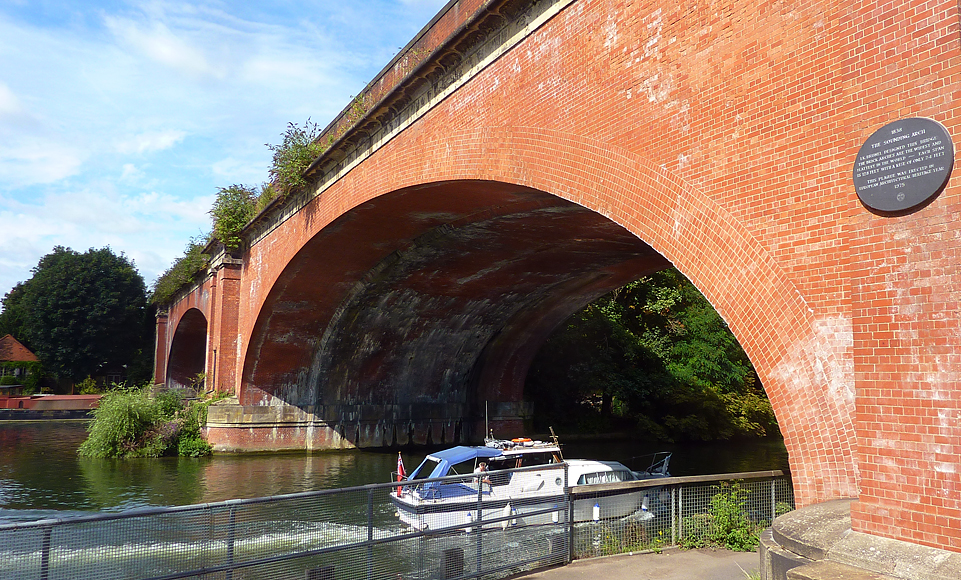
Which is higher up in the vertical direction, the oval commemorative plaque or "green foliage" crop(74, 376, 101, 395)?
the oval commemorative plaque

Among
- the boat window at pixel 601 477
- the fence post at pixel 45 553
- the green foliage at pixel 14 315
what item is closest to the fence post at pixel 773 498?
the boat window at pixel 601 477

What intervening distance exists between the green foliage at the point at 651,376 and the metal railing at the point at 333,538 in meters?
18.0

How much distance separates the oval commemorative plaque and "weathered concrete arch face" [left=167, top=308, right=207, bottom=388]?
33696 mm

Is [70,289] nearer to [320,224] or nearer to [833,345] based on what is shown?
[320,224]

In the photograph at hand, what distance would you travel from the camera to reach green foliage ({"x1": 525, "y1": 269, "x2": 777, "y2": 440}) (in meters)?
26.3

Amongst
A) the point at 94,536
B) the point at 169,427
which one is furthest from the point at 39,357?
the point at 94,536

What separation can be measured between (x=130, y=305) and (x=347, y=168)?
42.0m

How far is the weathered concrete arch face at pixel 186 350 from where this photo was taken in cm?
3610

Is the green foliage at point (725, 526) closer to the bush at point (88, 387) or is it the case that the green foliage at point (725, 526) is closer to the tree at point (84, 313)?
the bush at point (88, 387)

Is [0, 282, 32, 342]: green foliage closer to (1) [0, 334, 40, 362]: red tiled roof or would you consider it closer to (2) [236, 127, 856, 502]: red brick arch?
(1) [0, 334, 40, 362]: red tiled roof

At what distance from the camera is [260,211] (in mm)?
18625

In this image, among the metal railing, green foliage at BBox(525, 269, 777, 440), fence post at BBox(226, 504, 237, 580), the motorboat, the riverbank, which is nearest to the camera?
the metal railing

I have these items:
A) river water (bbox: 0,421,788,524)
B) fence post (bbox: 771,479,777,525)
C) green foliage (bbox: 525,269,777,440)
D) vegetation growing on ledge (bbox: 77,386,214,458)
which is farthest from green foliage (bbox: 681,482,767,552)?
green foliage (bbox: 525,269,777,440)

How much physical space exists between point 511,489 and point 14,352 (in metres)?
47.0
